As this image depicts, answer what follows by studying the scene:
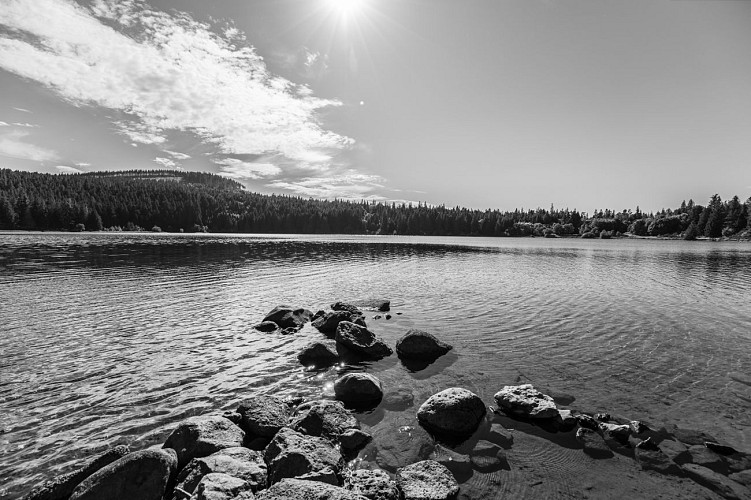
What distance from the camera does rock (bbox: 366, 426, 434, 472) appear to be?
35.7 ft

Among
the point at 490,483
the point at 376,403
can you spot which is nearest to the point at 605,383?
the point at 490,483

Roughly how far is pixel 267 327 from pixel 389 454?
15602 millimetres

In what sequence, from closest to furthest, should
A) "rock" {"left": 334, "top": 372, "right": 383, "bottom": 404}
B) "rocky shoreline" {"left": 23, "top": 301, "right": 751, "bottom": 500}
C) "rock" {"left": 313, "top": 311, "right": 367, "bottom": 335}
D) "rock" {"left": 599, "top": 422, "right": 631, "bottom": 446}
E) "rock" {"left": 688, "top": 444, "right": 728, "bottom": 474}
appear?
Result: "rocky shoreline" {"left": 23, "top": 301, "right": 751, "bottom": 500}, "rock" {"left": 688, "top": 444, "right": 728, "bottom": 474}, "rock" {"left": 599, "top": 422, "right": 631, "bottom": 446}, "rock" {"left": 334, "top": 372, "right": 383, "bottom": 404}, "rock" {"left": 313, "top": 311, "right": 367, "bottom": 335}

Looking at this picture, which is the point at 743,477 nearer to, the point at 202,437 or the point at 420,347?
the point at 420,347

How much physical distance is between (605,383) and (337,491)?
14.2m

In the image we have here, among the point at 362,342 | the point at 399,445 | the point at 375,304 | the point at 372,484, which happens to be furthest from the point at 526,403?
the point at 375,304

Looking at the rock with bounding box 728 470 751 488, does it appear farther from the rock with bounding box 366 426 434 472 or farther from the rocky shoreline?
the rock with bounding box 366 426 434 472

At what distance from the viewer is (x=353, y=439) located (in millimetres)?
11594

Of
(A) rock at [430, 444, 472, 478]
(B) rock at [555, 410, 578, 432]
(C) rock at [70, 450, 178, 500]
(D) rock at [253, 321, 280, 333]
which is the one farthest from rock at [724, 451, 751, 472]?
(D) rock at [253, 321, 280, 333]

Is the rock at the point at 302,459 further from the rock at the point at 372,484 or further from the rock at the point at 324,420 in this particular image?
the rock at the point at 324,420

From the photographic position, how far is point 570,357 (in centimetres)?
1948

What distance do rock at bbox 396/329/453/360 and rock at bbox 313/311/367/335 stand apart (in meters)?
5.65

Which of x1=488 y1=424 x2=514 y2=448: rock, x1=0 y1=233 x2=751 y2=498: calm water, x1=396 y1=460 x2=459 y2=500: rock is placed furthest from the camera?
x1=0 y1=233 x2=751 y2=498: calm water

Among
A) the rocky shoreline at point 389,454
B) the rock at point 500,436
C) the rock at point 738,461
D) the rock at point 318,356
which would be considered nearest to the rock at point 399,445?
the rocky shoreline at point 389,454
